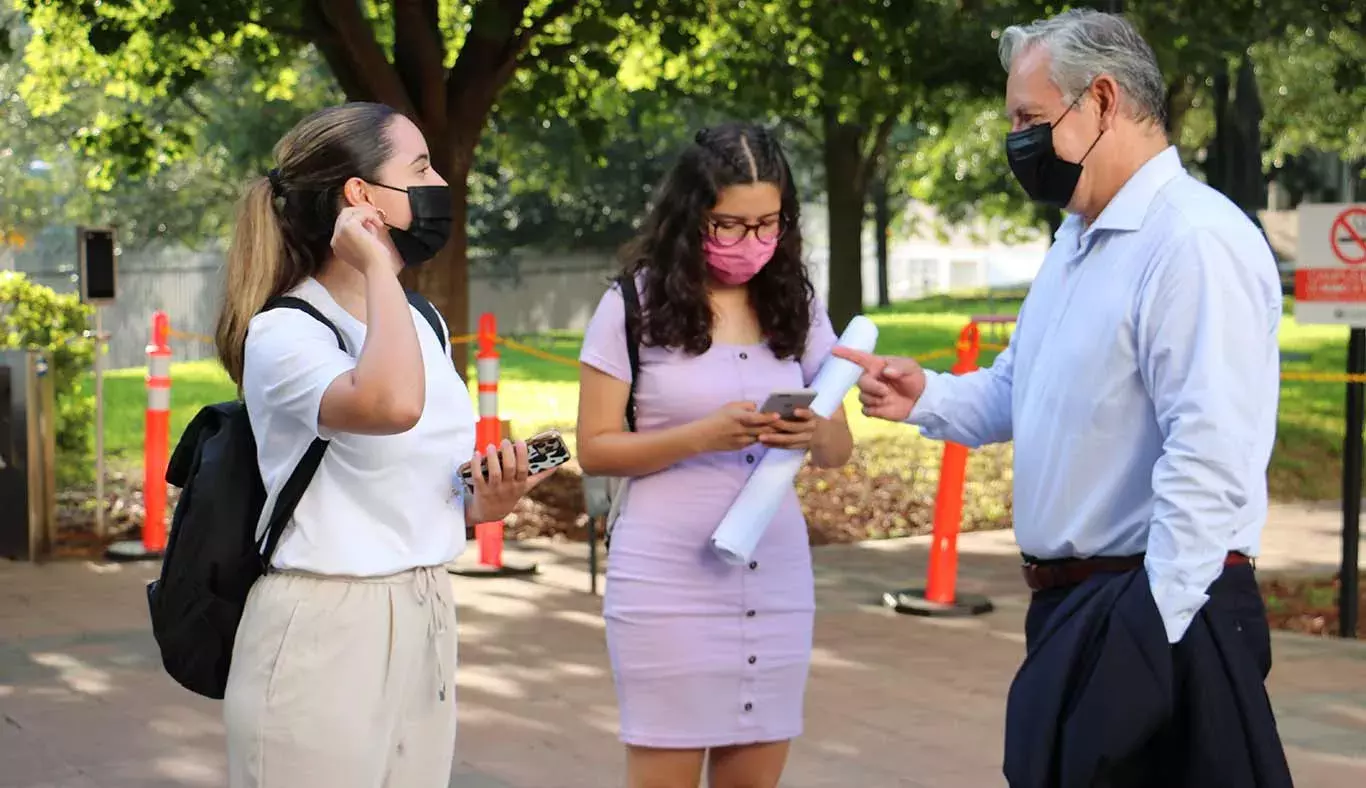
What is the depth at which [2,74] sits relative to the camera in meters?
40.0

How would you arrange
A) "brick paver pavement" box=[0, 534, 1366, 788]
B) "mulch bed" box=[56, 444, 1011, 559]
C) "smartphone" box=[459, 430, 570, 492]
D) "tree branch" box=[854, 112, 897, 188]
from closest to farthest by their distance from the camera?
1. "smartphone" box=[459, 430, 570, 492]
2. "brick paver pavement" box=[0, 534, 1366, 788]
3. "mulch bed" box=[56, 444, 1011, 559]
4. "tree branch" box=[854, 112, 897, 188]

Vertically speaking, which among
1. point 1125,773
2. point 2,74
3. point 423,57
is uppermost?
point 2,74

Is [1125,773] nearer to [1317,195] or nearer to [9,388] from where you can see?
[9,388]

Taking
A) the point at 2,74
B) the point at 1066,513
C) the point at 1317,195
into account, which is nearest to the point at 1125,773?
the point at 1066,513

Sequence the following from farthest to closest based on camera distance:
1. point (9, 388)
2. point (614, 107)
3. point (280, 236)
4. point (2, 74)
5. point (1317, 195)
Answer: point (1317, 195), point (2, 74), point (614, 107), point (9, 388), point (280, 236)

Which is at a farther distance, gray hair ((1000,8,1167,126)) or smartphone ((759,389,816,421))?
smartphone ((759,389,816,421))

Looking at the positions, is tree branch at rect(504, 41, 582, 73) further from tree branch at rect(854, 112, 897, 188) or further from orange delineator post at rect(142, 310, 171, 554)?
tree branch at rect(854, 112, 897, 188)

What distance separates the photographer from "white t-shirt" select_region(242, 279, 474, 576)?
10.9ft

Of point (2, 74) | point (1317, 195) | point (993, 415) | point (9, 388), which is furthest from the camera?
point (1317, 195)

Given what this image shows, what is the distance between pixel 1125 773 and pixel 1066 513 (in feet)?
1.55

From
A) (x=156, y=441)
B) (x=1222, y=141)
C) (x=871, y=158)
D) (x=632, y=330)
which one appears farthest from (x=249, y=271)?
(x=871, y=158)

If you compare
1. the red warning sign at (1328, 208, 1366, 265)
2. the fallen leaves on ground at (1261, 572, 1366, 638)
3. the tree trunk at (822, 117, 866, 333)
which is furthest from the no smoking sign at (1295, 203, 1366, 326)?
the tree trunk at (822, 117, 866, 333)

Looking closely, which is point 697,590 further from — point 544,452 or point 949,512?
point 949,512

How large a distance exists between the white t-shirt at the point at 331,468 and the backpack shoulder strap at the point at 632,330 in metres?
1.01
